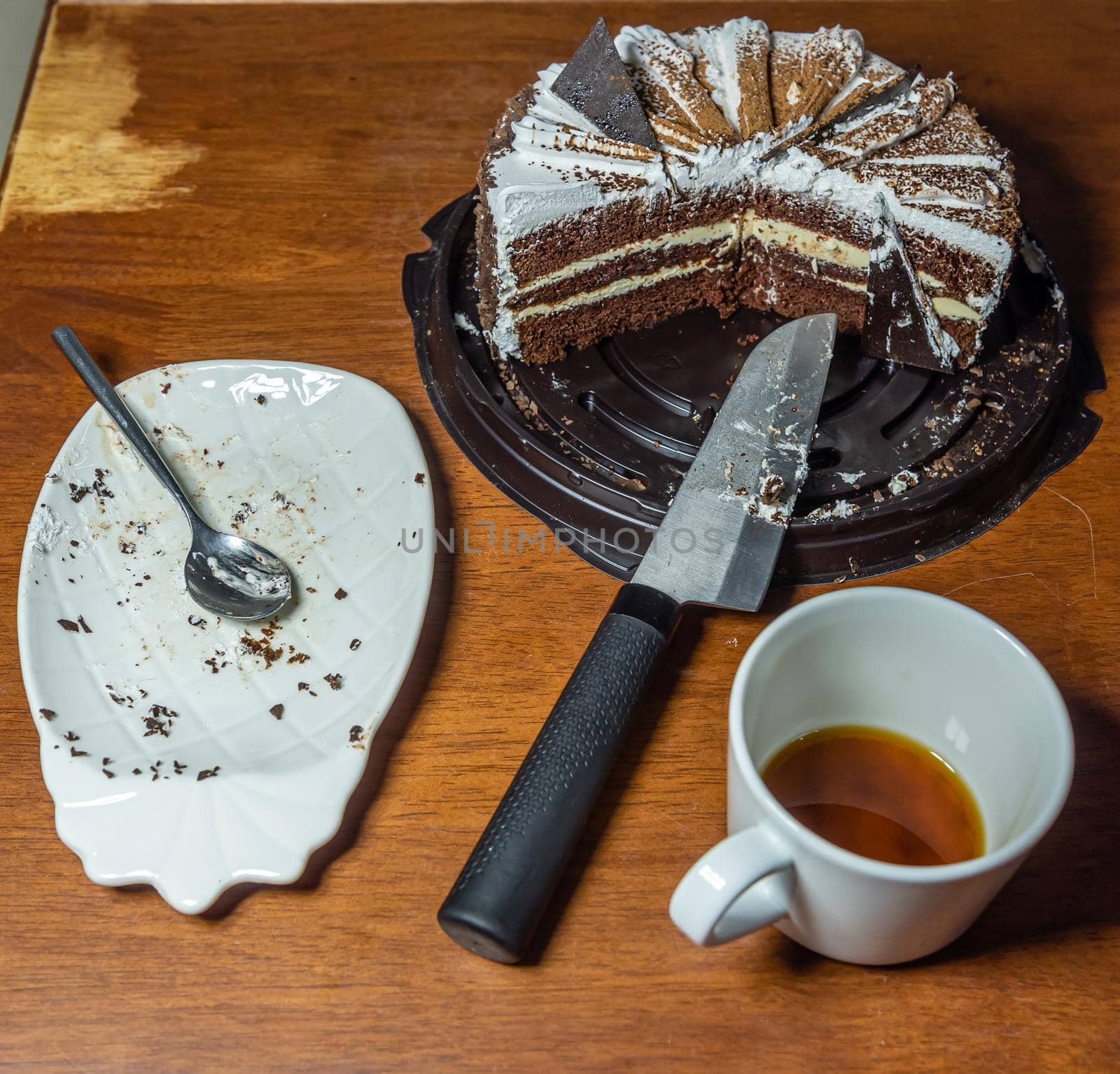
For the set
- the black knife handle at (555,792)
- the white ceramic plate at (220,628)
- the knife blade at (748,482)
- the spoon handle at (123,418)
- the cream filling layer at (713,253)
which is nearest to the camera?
the black knife handle at (555,792)

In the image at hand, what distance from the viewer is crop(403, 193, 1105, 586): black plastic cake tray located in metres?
1.37

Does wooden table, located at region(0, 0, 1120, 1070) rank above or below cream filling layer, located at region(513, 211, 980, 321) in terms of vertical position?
below

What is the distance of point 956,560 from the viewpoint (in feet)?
4.54

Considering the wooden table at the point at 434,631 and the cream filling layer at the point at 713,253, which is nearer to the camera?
the wooden table at the point at 434,631

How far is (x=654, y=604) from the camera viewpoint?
1.23m

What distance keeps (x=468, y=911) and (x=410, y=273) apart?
3.45 ft

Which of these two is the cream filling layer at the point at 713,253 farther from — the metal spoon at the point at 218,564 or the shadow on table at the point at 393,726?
the metal spoon at the point at 218,564

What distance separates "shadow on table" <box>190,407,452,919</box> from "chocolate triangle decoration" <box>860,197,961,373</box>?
657 mm

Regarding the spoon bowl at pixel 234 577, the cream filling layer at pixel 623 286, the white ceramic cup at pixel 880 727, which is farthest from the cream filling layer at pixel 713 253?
the white ceramic cup at pixel 880 727

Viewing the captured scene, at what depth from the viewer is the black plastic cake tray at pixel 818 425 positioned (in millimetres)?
1369

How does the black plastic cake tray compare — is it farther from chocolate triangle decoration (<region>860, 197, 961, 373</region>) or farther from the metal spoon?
the metal spoon

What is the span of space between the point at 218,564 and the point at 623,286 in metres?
0.73

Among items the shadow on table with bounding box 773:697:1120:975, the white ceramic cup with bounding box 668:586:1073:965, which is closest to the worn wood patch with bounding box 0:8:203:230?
the white ceramic cup with bounding box 668:586:1073:965

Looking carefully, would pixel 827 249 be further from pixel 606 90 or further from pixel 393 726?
pixel 393 726
